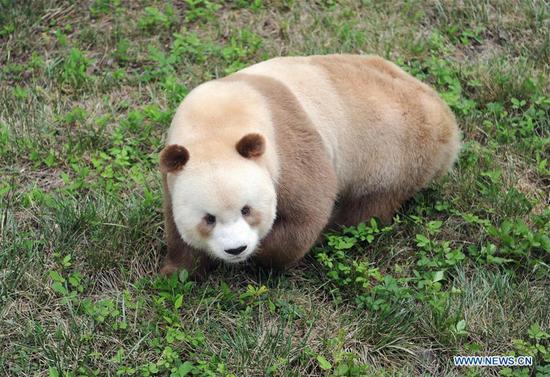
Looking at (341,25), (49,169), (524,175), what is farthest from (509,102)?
(49,169)

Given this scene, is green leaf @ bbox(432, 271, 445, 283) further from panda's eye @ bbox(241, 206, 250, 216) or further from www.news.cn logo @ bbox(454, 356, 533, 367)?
panda's eye @ bbox(241, 206, 250, 216)

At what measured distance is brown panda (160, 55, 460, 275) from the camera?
4.00 metres

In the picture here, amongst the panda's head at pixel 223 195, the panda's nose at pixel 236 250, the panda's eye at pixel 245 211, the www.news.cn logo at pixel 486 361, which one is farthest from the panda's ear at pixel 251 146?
the www.news.cn logo at pixel 486 361

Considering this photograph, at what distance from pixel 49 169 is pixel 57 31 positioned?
1.68 m

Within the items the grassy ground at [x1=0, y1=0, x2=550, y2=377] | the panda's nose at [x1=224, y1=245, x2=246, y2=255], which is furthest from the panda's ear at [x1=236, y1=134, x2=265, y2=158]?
the grassy ground at [x1=0, y1=0, x2=550, y2=377]

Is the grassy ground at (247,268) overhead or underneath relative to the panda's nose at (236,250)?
underneath

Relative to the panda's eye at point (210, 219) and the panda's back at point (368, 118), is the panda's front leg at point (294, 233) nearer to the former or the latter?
the panda's back at point (368, 118)

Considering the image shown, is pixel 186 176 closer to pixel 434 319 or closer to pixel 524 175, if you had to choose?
pixel 434 319

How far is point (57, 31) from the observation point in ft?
21.8

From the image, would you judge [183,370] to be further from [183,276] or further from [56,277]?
[56,277]

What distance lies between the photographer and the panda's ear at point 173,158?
12.8ft

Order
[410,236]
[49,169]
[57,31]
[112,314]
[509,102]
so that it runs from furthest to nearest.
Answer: [57,31], [509,102], [49,169], [410,236], [112,314]

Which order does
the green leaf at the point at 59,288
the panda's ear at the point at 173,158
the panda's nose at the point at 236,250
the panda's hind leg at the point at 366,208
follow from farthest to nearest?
the panda's hind leg at the point at 366,208, the green leaf at the point at 59,288, the panda's nose at the point at 236,250, the panda's ear at the point at 173,158

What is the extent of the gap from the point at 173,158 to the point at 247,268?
118cm
